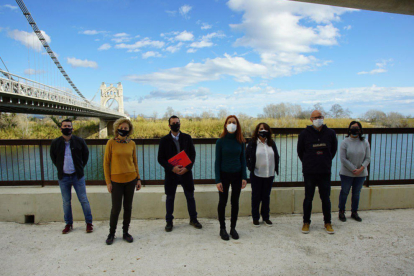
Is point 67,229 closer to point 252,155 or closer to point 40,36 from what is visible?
point 252,155

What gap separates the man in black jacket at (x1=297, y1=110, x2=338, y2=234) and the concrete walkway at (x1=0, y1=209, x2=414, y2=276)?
1.31ft

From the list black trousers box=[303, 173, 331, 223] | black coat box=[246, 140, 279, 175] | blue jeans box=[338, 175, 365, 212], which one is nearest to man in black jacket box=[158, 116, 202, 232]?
black coat box=[246, 140, 279, 175]

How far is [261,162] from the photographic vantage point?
147 inches

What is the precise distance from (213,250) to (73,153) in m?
2.48

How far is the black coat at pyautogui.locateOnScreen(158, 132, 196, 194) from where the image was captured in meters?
3.72

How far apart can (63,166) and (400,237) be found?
197 inches

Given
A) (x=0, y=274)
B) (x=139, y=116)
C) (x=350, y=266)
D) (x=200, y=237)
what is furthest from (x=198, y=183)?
(x=139, y=116)

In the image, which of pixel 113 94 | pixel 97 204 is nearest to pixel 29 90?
pixel 97 204

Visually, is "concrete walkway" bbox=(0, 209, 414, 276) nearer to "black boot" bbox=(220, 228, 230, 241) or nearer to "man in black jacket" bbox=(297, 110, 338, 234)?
"black boot" bbox=(220, 228, 230, 241)

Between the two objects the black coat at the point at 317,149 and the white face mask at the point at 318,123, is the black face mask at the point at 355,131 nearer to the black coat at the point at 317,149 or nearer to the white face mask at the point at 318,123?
the black coat at the point at 317,149

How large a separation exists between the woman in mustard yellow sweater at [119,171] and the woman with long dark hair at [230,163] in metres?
1.22

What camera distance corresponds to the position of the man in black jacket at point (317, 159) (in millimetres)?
3604

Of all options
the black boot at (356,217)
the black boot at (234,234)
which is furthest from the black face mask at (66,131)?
the black boot at (356,217)

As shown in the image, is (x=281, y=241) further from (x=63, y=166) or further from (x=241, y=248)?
(x=63, y=166)
